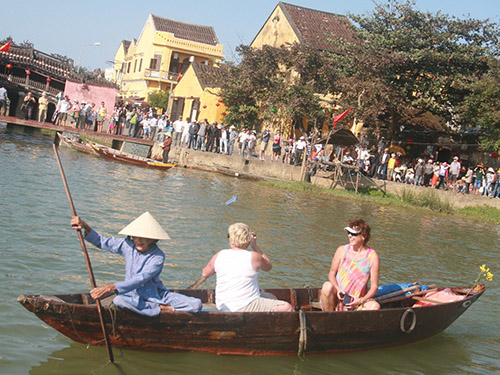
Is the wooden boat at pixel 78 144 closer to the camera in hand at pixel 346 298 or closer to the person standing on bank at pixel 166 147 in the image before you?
the person standing on bank at pixel 166 147

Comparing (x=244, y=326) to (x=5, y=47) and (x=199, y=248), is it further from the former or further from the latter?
(x=5, y=47)

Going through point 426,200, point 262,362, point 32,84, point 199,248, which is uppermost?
point 32,84

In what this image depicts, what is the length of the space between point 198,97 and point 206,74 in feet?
10.7

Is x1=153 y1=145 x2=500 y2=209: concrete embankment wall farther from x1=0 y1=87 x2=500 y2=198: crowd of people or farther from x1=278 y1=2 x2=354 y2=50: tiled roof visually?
x1=278 y1=2 x2=354 y2=50: tiled roof

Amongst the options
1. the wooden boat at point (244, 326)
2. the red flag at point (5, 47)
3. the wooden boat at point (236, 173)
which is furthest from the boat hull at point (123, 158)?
the wooden boat at point (244, 326)

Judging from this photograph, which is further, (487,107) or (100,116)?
(100,116)

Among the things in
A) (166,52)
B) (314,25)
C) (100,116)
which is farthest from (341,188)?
(166,52)

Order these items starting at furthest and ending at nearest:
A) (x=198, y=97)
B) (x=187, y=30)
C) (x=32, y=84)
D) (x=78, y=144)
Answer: (x=187, y=30) < (x=32, y=84) < (x=198, y=97) < (x=78, y=144)

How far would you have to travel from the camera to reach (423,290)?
387 inches

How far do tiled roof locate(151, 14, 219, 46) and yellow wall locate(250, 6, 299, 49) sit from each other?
18.4 meters

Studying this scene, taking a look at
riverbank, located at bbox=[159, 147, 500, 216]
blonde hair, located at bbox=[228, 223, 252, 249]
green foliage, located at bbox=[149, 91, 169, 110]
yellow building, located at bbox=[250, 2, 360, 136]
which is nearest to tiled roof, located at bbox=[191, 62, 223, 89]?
yellow building, located at bbox=[250, 2, 360, 136]

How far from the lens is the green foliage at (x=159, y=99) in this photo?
5284cm

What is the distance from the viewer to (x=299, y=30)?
1478 inches

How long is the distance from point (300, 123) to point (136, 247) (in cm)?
2945
